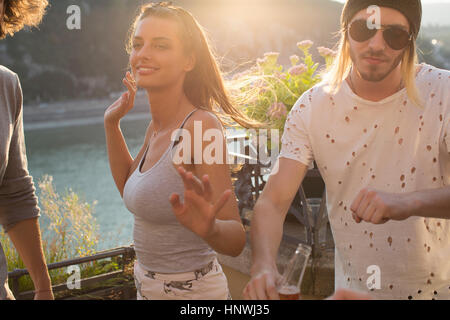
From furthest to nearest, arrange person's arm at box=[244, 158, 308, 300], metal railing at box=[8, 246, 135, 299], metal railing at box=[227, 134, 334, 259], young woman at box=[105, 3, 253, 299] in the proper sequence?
1. metal railing at box=[227, 134, 334, 259]
2. metal railing at box=[8, 246, 135, 299]
3. young woman at box=[105, 3, 253, 299]
4. person's arm at box=[244, 158, 308, 300]

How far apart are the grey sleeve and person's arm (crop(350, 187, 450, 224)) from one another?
3.42ft

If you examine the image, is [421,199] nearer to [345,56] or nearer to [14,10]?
[345,56]

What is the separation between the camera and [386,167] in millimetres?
1526

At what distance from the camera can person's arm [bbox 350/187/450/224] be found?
45.7 inches

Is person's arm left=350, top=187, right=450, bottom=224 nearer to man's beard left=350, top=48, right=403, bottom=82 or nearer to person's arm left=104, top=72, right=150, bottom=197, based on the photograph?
man's beard left=350, top=48, right=403, bottom=82

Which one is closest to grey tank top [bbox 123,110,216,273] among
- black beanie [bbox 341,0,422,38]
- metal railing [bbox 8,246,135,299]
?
black beanie [bbox 341,0,422,38]

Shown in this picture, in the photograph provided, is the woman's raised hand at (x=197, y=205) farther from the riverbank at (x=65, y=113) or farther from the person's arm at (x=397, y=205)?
the riverbank at (x=65, y=113)

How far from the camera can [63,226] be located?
14.2 feet

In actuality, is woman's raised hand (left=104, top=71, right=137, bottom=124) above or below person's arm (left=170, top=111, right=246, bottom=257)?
above

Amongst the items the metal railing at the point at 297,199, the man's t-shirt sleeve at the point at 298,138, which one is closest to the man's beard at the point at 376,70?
the man's t-shirt sleeve at the point at 298,138

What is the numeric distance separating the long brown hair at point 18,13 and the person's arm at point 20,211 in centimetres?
19

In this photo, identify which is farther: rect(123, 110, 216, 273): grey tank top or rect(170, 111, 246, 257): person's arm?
rect(123, 110, 216, 273): grey tank top

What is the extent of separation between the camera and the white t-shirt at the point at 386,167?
1488 millimetres

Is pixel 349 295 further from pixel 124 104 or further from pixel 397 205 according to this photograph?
pixel 124 104
